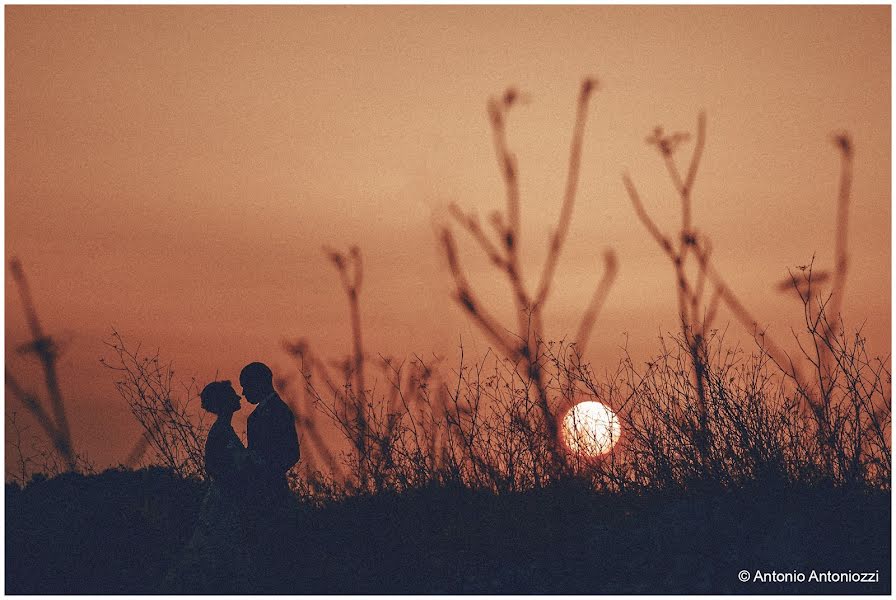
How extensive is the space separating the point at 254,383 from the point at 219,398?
29cm

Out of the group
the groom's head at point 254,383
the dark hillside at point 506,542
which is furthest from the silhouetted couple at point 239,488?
the dark hillside at point 506,542

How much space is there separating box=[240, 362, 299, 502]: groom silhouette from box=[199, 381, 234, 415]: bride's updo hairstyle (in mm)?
219

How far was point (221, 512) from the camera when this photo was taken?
5855mm

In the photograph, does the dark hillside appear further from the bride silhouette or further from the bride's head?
the bride's head

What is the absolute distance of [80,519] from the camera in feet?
26.4

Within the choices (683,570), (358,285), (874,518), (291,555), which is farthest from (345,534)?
(874,518)

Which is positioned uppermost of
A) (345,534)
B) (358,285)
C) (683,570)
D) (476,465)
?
(358,285)

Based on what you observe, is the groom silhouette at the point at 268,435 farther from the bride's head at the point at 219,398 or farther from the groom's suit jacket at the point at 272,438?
the bride's head at the point at 219,398

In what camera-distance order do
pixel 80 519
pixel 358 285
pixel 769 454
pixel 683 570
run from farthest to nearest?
1. pixel 80 519
2. pixel 769 454
3. pixel 358 285
4. pixel 683 570

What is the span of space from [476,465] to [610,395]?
128 cm

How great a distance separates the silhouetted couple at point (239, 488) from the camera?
5.82 m

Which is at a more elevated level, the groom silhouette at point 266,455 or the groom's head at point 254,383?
the groom's head at point 254,383

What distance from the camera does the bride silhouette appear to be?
5.80 metres

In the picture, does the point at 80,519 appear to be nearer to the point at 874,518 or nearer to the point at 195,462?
the point at 195,462
